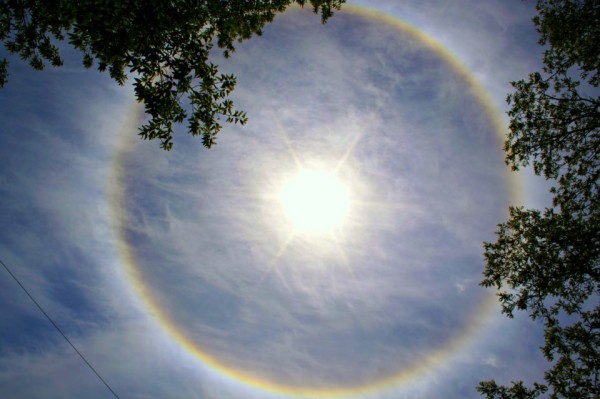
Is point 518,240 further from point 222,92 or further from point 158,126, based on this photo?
point 158,126

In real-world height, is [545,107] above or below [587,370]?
above

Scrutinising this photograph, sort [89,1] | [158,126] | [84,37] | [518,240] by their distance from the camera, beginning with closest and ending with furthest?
[89,1], [84,37], [158,126], [518,240]

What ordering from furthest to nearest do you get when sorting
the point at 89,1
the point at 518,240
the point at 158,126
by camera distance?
the point at 518,240, the point at 158,126, the point at 89,1

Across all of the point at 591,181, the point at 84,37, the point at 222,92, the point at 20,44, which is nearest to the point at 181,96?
the point at 222,92

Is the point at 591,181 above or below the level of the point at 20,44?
below

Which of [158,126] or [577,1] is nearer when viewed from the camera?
[158,126]

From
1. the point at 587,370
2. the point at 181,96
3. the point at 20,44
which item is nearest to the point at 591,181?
the point at 587,370

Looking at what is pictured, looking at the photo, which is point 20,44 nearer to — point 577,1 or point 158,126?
point 158,126

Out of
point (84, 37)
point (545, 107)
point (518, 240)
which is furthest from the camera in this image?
point (545, 107)

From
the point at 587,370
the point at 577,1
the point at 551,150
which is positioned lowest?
the point at 587,370
